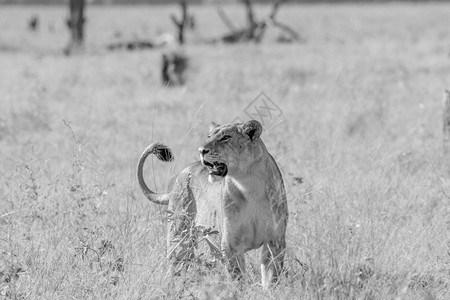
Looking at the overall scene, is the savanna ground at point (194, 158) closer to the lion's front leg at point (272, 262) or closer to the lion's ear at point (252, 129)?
the lion's front leg at point (272, 262)

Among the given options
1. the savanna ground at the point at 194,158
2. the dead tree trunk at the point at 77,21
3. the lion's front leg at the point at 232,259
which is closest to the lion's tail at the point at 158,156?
the savanna ground at the point at 194,158

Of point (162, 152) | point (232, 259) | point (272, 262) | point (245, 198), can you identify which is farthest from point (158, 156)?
point (272, 262)

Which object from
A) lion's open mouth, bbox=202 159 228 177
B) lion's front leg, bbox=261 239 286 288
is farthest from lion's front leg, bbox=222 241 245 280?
lion's open mouth, bbox=202 159 228 177

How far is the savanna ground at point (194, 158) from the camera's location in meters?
4.85

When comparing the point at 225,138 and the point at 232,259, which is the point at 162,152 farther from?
the point at 232,259

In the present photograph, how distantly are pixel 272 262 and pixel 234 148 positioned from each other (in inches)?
25.9

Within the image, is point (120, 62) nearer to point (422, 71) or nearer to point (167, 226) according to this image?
point (422, 71)

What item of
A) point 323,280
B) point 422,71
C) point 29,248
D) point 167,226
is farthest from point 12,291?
point 422,71

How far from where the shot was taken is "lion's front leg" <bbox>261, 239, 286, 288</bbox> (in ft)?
15.7

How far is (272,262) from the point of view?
481cm

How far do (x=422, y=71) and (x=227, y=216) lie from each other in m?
12.9

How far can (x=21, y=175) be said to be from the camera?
241 inches

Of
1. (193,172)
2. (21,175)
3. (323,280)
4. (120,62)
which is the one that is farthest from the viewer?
(120,62)

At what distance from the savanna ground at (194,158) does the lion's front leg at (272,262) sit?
0.07 meters
